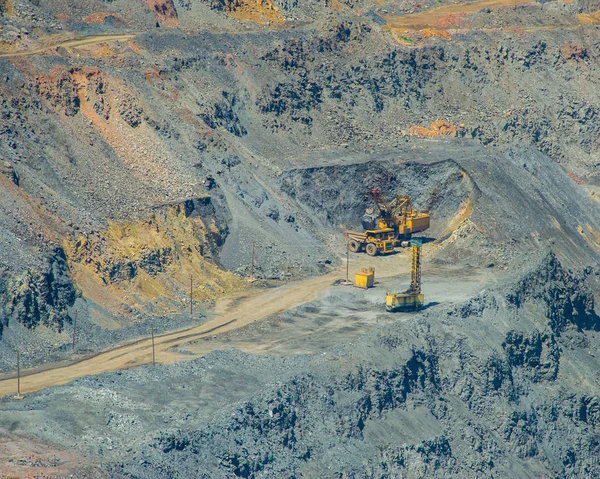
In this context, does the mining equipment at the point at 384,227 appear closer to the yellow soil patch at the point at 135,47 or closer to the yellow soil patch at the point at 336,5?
the yellow soil patch at the point at 135,47

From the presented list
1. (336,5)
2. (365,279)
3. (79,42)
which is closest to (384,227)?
(365,279)

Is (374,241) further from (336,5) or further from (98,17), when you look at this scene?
(336,5)

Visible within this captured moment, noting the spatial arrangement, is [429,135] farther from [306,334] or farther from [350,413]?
[350,413]

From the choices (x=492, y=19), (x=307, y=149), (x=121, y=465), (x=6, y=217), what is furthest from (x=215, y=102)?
(x=121, y=465)

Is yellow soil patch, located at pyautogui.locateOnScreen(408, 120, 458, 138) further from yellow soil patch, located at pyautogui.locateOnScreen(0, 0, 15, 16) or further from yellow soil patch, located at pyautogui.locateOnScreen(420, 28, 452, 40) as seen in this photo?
yellow soil patch, located at pyautogui.locateOnScreen(0, 0, 15, 16)

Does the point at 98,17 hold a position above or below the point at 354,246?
above

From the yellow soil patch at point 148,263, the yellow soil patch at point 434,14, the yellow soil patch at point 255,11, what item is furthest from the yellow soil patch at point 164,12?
the yellow soil patch at point 148,263
